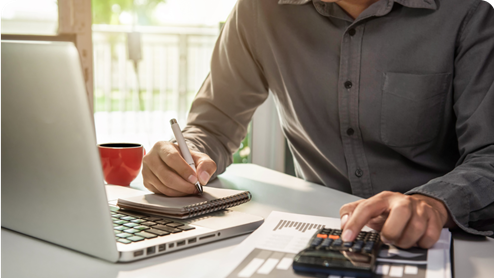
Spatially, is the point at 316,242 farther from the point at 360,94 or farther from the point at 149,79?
the point at 149,79

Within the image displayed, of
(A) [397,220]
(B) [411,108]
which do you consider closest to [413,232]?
(A) [397,220]

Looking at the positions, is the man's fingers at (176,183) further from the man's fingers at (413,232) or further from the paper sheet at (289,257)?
the man's fingers at (413,232)

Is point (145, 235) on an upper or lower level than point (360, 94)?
lower

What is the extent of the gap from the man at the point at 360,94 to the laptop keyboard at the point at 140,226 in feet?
0.37

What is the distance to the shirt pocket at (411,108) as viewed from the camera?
3.45 ft

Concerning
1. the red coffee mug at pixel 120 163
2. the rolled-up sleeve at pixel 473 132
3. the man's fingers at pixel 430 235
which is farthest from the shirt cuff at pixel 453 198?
the red coffee mug at pixel 120 163

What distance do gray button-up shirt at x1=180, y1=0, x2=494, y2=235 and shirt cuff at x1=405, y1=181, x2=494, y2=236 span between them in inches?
6.2

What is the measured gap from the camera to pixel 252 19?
1.25 metres

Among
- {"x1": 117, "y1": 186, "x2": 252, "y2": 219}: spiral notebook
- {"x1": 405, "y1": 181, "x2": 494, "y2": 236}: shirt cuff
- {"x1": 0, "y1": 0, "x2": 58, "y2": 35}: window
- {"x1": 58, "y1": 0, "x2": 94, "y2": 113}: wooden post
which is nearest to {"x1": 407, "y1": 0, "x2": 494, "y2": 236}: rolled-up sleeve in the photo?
{"x1": 405, "y1": 181, "x2": 494, "y2": 236}: shirt cuff

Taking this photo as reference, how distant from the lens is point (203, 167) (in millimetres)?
891

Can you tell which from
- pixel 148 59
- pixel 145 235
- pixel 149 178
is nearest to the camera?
pixel 145 235

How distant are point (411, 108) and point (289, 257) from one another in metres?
0.64

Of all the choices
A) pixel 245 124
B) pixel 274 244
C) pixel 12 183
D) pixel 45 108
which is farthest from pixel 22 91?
pixel 245 124

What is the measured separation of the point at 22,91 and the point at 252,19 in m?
0.80
